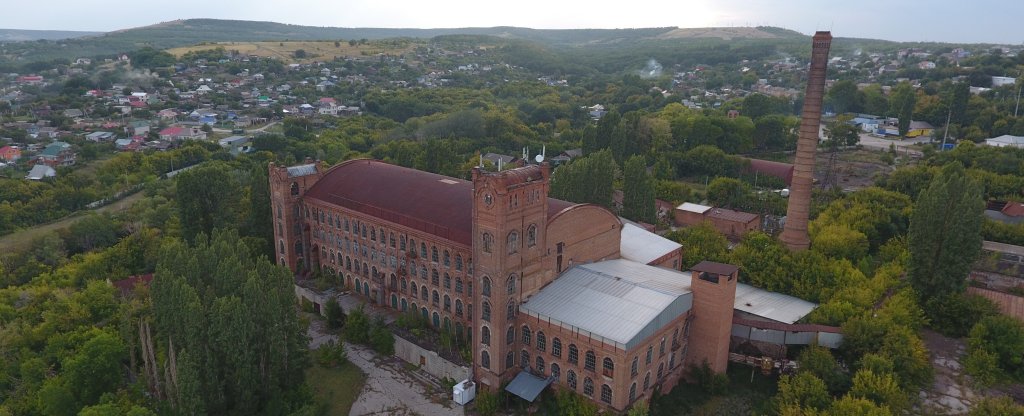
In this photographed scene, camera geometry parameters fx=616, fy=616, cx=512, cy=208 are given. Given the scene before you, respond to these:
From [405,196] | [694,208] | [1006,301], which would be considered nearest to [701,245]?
[694,208]

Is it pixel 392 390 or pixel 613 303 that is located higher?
pixel 613 303

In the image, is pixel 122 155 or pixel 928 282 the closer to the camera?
pixel 928 282

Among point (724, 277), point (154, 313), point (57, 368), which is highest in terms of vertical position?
point (724, 277)

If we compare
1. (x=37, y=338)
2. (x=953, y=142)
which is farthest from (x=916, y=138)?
(x=37, y=338)

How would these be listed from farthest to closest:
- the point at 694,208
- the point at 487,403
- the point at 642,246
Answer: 1. the point at 694,208
2. the point at 642,246
3. the point at 487,403

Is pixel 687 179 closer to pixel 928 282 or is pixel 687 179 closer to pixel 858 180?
pixel 858 180

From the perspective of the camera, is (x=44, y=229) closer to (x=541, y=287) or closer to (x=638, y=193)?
(x=541, y=287)

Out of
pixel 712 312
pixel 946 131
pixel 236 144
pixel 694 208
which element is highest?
pixel 946 131
